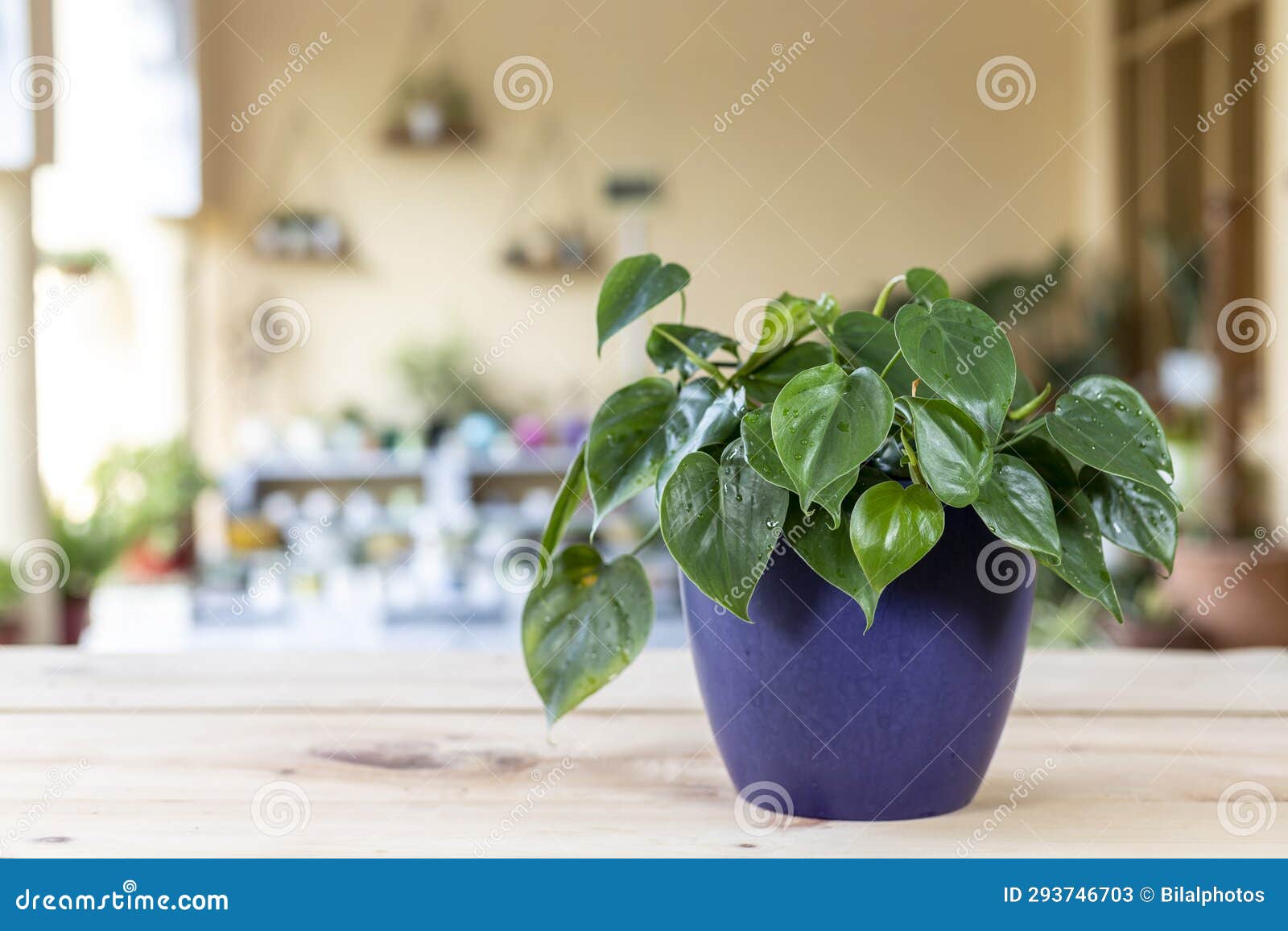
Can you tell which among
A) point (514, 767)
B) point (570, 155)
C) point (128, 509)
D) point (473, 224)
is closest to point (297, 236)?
point (473, 224)

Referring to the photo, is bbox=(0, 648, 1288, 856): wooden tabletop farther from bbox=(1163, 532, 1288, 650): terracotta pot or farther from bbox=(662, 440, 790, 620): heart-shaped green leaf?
bbox=(1163, 532, 1288, 650): terracotta pot

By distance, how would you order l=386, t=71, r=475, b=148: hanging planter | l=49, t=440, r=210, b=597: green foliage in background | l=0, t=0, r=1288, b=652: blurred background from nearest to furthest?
1. l=49, t=440, r=210, b=597: green foliage in background
2. l=0, t=0, r=1288, b=652: blurred background
3. l=386, t=71, r=475, b=148: hanging planter

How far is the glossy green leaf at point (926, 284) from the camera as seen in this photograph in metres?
0.66

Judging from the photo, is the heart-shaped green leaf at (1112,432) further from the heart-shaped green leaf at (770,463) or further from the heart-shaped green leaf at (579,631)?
the heart-shaped green leaf at (579,631)

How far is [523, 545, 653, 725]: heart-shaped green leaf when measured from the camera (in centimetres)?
66

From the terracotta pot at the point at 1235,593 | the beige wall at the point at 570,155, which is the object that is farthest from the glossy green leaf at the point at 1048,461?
the beige wall at the point at 570,155

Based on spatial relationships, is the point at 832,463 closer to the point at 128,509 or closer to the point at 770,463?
the point at 770,463

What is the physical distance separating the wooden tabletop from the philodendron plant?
0.10 meters

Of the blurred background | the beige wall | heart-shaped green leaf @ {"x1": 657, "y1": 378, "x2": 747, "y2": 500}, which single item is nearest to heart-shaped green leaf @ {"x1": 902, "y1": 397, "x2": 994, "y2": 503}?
heart-shaped green leaf @ {"x1": 657, "y1": 378, "x2": 747, "y2": 500}

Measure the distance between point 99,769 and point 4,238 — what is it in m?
2.91

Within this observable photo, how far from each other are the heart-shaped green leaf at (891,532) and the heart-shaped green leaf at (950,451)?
0.04 ft

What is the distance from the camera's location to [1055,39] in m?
5.65

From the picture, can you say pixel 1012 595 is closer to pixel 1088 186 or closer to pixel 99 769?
pixel 99 769

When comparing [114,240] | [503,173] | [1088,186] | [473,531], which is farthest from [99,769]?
[1088,186]
